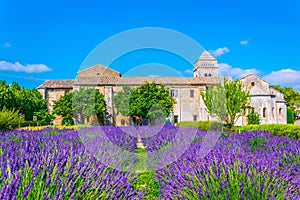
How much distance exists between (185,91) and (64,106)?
543 inches

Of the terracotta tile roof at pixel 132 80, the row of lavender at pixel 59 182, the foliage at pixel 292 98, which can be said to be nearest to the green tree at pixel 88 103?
the terracotta tile roof at pixel 132 80

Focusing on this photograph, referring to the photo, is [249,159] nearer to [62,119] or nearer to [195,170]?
[195,170]

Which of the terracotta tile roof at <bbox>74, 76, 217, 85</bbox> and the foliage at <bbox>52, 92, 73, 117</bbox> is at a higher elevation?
the terracotta tile roof at <bbox>74, 76, 217, 85</bbox>

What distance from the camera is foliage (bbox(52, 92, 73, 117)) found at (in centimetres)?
3023

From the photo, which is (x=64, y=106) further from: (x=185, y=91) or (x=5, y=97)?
(x=185, y=91)

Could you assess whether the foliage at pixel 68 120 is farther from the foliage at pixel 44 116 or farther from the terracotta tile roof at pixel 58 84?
the terracotta tile roof at pixel 58 84

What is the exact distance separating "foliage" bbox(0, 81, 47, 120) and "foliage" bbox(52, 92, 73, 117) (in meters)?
2.06

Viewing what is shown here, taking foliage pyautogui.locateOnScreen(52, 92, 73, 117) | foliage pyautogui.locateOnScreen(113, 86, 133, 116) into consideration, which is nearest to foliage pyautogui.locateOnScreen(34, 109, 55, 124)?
foliage pyautogui.locateOnScreen(52, 92, 73, 117)

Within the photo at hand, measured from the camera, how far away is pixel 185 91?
33.1 m

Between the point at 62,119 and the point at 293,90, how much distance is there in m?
34.6

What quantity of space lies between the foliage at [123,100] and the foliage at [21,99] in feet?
27.9

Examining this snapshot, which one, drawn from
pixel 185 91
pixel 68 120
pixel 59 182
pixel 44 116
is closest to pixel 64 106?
pixel 68 120

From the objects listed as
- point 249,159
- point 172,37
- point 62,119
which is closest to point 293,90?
point 62,119

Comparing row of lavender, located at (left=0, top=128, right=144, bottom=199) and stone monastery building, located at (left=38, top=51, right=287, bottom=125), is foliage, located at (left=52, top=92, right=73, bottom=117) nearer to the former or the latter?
stone monastery building, located at (left=38, top=51, right=287, bottom=125)
